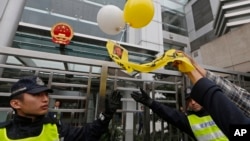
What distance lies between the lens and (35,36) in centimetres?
632

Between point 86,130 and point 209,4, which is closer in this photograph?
point 86,130

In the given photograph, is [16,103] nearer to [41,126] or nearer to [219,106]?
[41,126]

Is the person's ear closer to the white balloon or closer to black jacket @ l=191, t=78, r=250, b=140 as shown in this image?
black jacket @ l=191, t=78, r=250, b=140

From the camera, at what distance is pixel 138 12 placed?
2.53m

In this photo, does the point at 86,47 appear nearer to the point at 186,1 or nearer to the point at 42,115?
the point at 42,115

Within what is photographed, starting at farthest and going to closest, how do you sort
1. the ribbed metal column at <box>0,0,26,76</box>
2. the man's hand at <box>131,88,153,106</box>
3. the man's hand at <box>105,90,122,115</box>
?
the ribbed metal column at <box>0,0,26,76</box> < the man's hand at <box>131,88,153,106</box> < the man's hand at <box>105,90,122,115</box>

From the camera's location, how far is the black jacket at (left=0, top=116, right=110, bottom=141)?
59.2 inches

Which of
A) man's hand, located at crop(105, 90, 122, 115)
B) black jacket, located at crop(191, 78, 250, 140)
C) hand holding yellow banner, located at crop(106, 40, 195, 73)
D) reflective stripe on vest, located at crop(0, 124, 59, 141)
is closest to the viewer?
black jacket, located at crop(191, 78, 250, 140)

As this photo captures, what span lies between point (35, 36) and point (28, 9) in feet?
4.09

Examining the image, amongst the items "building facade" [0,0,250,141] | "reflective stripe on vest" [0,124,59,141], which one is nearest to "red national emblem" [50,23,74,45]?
"building facade" [0,0,250,141]

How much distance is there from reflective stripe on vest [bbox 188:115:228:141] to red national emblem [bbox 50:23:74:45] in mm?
4955

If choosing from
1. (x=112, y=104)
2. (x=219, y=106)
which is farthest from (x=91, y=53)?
(x=219, y=106)

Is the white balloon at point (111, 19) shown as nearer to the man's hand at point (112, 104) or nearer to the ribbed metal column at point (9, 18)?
the ribbed metal column at point (9, 18)

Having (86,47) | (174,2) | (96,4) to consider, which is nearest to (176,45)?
(174,2)
